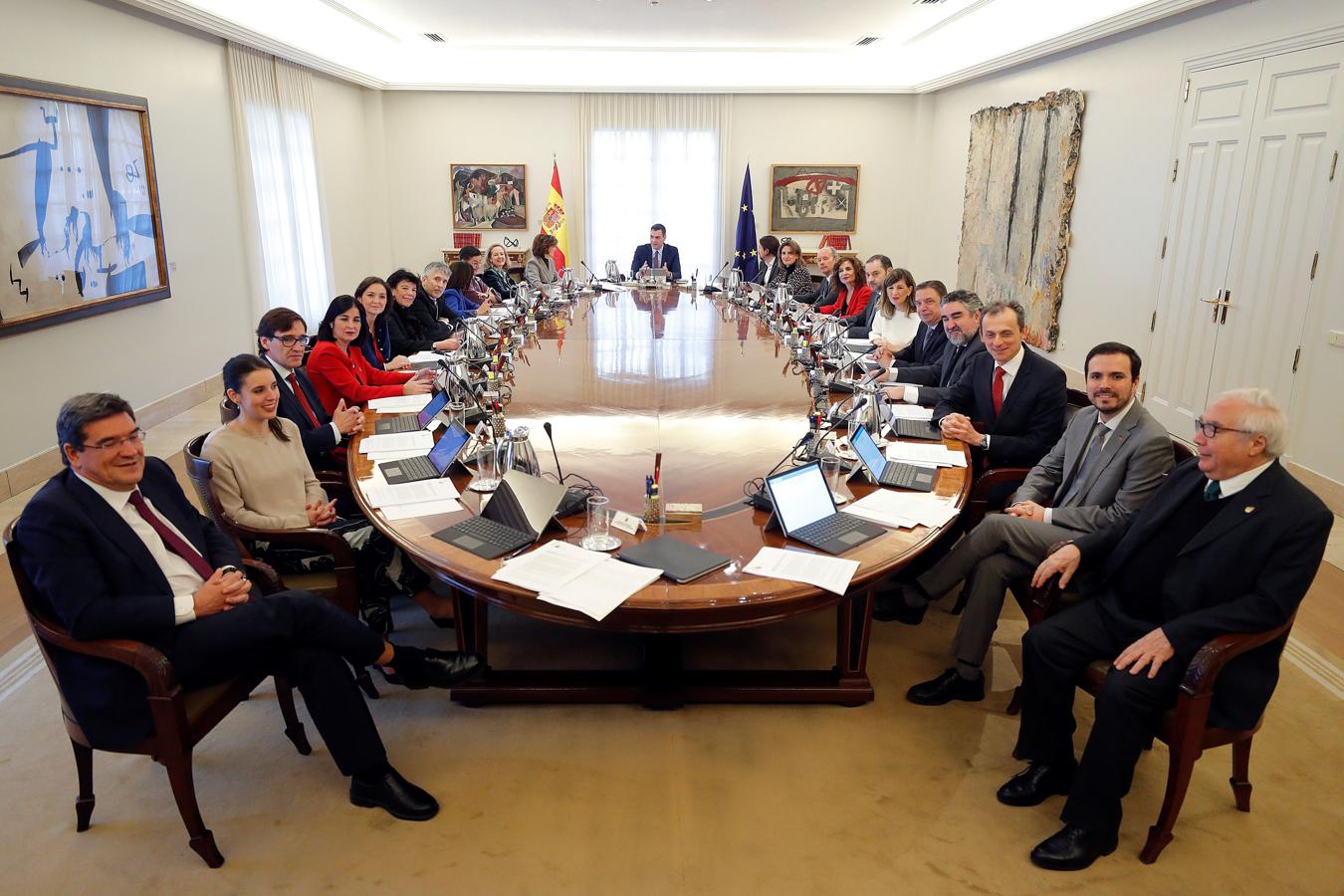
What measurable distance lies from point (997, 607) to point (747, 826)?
1.12 metres

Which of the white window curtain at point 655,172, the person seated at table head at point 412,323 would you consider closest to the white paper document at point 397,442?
the person seated at table head at point 412,323

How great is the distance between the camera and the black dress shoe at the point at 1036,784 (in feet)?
8.07

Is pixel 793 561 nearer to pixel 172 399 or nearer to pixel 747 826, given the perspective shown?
pixel 747 826

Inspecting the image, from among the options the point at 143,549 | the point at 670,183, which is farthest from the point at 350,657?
the point at 670,183

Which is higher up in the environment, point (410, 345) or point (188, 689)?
point (410, 345)

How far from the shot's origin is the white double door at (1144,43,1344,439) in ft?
15.6

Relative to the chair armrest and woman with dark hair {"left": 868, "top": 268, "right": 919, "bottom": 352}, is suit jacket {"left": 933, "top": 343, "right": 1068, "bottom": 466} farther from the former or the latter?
woman with dark hair {"left": 868, "top": 268, "right": 919, "bottom": 352}

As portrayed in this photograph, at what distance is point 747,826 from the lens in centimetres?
237

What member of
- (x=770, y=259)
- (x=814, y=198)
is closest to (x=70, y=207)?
(x=770, y=259)

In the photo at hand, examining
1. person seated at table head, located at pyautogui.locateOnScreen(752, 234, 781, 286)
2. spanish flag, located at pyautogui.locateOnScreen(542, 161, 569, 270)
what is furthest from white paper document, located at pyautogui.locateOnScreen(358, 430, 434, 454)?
spanish flag, located at pyautogui.locateOnScreen(542, 161, 569, 270)

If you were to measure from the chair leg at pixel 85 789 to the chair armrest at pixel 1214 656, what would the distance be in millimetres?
2779

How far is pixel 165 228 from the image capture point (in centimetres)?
636

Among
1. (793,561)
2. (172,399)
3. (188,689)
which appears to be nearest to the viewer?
(188,689)

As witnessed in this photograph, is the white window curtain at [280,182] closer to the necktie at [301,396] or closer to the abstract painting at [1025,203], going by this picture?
the necktie at [301,396]
